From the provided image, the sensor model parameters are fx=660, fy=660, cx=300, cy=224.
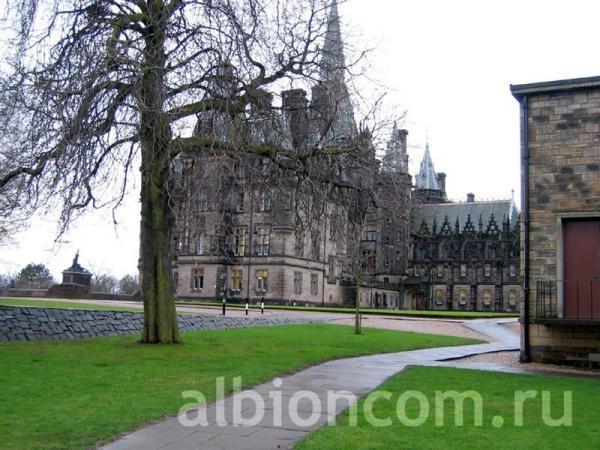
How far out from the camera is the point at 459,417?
9180mm

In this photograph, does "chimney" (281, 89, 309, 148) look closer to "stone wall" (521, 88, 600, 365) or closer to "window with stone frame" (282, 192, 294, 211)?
"window with stone frame" (282, 192, 294, 211)

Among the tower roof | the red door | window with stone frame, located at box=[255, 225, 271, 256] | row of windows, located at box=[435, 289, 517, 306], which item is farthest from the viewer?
the tower roof

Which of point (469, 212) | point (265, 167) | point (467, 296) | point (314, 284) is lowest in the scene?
point (467, 296)

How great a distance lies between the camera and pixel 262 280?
6738 cm

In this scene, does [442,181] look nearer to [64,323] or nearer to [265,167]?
[64,323]

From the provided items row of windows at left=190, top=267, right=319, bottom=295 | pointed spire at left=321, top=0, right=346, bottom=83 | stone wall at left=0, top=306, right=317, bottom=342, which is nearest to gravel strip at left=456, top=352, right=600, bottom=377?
pointed spire at left=321, top=0, right=346, bottom=83

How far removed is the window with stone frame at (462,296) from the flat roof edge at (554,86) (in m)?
80.5

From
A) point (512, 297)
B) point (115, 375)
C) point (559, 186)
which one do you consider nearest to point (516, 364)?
point (559, 186)

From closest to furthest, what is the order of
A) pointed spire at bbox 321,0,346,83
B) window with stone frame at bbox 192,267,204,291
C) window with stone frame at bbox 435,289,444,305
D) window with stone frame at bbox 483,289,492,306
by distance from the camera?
1. pointed spire at bbox 321,0,346,83
2. window with stone frame at bbox 192,267,204,291
3. window with stone frame at bbox 483,289,492,306
4. window with stone frame at bbox 435,289,444,305

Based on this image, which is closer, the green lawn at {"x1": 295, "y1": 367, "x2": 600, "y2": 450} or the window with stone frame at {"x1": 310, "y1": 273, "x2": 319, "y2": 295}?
the green lawn at {"x1": 295, "y1": 367, "x2": 600, "y2": 450}

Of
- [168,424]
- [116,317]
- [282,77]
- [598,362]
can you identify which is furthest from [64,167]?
[598,362]

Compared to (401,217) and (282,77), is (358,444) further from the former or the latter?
(282,77)

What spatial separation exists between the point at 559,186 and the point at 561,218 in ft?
3.06

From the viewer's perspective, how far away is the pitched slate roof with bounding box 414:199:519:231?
322ft
